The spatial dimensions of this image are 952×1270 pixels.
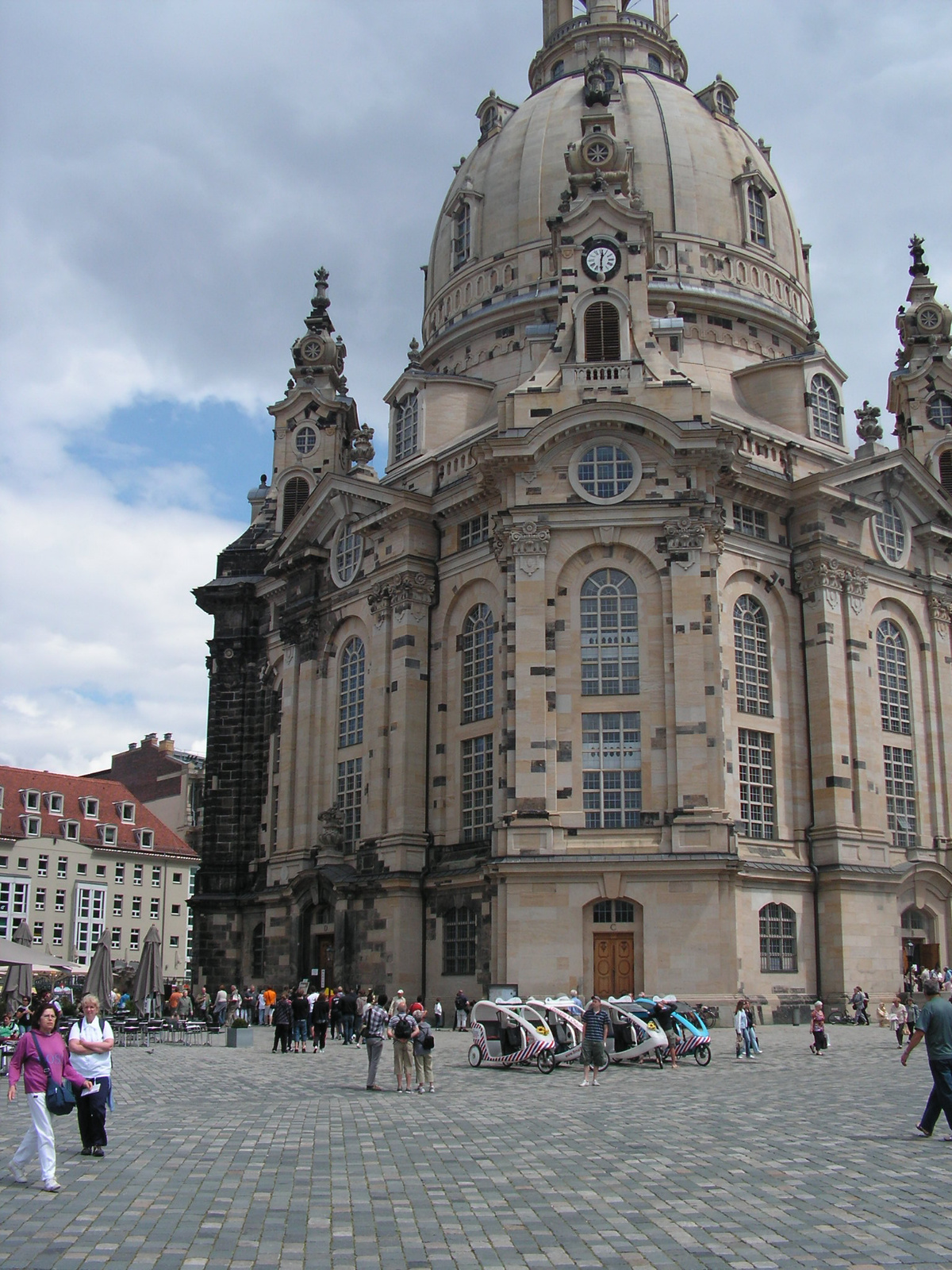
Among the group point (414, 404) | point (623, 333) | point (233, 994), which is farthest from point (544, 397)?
point (233, 994)

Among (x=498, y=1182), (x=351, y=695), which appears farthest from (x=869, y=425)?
(x=498, y=1182)

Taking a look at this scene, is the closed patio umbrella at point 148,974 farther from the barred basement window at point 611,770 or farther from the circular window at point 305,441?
the circular window at point 305,441

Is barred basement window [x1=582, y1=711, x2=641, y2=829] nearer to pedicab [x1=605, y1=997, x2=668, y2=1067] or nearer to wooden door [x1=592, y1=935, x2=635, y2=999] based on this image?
wooden door [x1=592, y1=935, x2=635, y2=999]

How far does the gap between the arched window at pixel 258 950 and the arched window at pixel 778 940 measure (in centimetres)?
2417

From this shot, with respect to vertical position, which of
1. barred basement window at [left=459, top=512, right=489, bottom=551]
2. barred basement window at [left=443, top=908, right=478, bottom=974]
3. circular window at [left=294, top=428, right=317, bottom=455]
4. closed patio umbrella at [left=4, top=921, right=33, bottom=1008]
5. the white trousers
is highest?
circular window at [left=294, top=428, right=317, bottom=455]

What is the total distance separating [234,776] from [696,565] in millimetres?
28076

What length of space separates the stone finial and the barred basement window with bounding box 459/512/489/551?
17.7 meters

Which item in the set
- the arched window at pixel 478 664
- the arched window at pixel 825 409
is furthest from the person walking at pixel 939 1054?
the arched window at pixel 825 409

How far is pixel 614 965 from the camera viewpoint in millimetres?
41562

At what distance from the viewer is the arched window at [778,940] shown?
146ft

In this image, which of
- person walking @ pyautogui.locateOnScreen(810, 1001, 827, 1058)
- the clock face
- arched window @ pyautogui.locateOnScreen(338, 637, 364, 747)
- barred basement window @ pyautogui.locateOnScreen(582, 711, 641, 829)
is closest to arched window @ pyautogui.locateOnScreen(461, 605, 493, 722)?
barred basement window @ pyautogui.locateOnScreen(582, 711, 641, 829)

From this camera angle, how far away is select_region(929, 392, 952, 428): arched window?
61875mm

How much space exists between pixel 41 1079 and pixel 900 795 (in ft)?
137

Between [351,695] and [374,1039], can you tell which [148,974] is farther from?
[374,1039]
